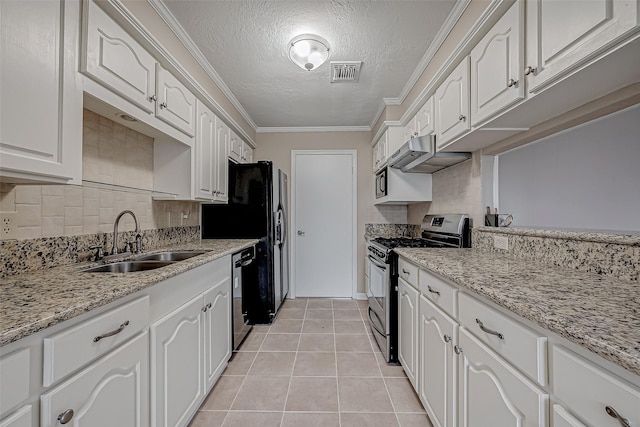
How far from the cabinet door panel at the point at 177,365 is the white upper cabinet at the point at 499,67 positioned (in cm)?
184

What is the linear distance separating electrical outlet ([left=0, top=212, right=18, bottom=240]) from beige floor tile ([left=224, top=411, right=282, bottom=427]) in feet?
4.50

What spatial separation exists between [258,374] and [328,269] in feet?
6.71

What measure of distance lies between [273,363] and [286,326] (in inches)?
28.2

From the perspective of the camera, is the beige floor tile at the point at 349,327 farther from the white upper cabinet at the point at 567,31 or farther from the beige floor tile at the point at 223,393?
the white upper cabinet at the point at 567,31

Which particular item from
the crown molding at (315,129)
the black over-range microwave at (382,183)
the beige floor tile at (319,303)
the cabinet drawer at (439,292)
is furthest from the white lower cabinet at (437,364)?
the crown molding at (315,129)

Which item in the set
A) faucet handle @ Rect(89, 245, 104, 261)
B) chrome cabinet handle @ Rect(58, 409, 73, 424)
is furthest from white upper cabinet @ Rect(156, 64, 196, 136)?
chrome cabinet handle @ Rect(58, 409, 73, 424)

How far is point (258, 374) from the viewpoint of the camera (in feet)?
6.51

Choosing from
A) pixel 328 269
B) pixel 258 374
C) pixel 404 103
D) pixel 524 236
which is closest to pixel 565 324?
pixel 524 236

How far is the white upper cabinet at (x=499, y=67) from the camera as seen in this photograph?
1.17 m

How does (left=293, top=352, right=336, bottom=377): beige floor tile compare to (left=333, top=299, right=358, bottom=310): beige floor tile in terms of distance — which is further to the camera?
(left=333, top=299, right=358, bottom=310): beige floor tile

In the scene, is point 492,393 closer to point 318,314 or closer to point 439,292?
point 439,292

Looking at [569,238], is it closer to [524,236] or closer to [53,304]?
[524,236]

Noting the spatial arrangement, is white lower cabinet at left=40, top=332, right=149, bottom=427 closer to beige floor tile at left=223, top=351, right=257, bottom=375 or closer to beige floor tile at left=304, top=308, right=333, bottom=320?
beige floor tile at left=223, top=351, right=257, bottom=375

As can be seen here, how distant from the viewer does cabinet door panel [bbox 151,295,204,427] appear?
115 cm
